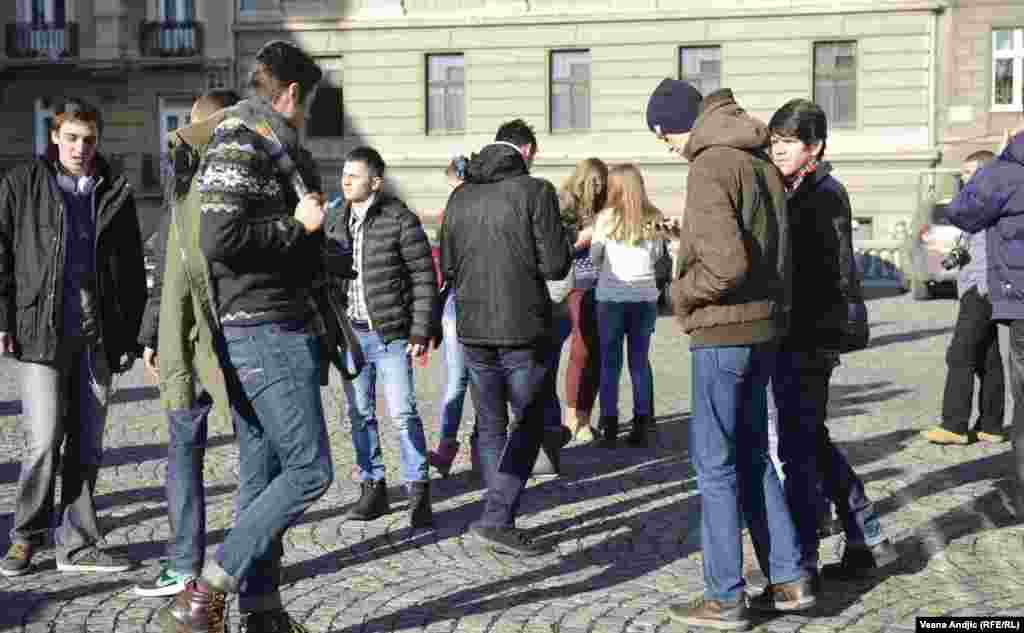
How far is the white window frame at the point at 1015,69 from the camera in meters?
32.6

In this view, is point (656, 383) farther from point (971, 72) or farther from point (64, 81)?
point (64, 81)

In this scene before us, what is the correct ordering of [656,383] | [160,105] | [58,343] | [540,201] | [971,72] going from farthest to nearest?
[160,105] < [971,72] < [656,383] < [540,201] < [58,343]

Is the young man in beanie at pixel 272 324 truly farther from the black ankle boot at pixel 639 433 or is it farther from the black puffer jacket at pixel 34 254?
the black ankle boot at pixel 639 433

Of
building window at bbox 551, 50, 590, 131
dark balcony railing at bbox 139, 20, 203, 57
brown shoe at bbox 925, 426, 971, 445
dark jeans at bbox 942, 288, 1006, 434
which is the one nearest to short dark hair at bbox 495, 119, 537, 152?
dark jeans at bbox 942, 288, 1006, 434

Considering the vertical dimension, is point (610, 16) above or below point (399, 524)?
above

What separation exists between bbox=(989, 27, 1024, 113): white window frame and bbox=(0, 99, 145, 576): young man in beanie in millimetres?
28845

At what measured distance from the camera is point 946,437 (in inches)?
382

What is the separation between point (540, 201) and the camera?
7043 millimetres

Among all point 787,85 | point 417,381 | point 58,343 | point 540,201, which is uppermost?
point 787,85

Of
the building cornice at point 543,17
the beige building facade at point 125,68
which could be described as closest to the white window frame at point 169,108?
the beige building facade at point 125,68

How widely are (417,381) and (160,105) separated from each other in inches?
1006

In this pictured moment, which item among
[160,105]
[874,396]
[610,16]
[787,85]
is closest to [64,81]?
[160,105]

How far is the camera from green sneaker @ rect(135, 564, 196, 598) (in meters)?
6.11

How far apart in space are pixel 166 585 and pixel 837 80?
29.0 metres
